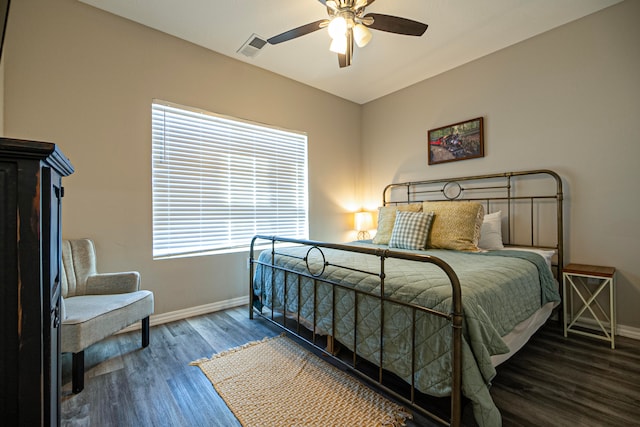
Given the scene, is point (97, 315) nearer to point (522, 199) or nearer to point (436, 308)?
point (436, 308)

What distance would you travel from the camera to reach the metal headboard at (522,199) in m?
2.56

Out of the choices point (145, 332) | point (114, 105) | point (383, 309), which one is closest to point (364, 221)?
point (383, 309)

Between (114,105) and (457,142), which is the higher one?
(114,105)

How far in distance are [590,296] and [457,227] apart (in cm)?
121

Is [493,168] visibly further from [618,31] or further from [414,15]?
[414,15]

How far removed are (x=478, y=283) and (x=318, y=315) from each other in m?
1.01

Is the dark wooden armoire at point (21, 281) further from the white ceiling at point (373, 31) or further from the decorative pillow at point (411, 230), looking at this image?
the decorative pillow at point (411, 230)

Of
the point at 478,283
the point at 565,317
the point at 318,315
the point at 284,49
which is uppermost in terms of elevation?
the point at 284,49

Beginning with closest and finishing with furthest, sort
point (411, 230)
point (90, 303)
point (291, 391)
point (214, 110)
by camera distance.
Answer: point (291, 391)
point (90, 303)
point (411, 230)
point (214, 110)

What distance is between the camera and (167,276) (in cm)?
262

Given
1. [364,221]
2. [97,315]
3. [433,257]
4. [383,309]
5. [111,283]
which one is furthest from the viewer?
[364,221]

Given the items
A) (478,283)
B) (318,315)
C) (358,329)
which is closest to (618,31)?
(478,283)

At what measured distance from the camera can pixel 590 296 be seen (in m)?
2.39

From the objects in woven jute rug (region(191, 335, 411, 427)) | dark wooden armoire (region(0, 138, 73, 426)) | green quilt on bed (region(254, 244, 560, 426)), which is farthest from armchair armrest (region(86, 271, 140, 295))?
dark wooden armoire (region(0, 138, 73, 426))
